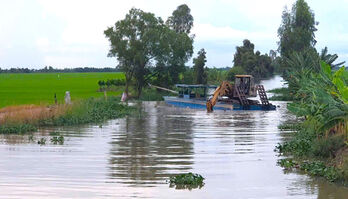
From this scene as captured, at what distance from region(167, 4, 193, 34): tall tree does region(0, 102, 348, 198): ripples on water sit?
68697mm

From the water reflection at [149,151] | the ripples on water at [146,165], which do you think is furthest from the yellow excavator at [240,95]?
the ripples on water at [146,165]

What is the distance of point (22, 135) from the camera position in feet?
78.8

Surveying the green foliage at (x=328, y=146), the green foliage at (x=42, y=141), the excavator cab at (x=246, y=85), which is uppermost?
the excavator cab at (x=246, y=85)

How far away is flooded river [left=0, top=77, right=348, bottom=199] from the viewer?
12.8m

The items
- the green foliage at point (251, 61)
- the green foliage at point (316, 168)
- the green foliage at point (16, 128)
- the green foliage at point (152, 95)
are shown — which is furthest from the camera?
the green foliage at point (251, 61)

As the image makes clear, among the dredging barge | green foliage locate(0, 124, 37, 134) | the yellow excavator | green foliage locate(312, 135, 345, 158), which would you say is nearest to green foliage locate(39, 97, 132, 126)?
green foliage locate(0, 124, 37, 134)

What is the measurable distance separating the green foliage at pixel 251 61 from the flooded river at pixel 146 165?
105 metres

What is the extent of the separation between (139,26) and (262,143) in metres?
41.1

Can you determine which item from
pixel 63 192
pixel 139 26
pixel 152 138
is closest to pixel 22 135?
pixel 152 138

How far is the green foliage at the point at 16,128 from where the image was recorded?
24562 mm

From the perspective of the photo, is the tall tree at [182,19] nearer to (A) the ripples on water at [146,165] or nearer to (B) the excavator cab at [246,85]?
(B) the excavator cab at [246,85]

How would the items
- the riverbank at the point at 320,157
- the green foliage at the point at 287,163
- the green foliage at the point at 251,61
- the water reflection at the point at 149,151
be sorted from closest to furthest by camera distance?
the riverbank at the point at 320,157 < the water reflection at the point at 149,151 < the green foliage at the point at 287,163 < the green foliage at the point at 251,61

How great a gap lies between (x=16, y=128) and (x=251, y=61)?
10880 centimetres

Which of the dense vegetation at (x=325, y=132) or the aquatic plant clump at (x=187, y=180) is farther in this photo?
the dense vegetation at (x=325, y=132)
